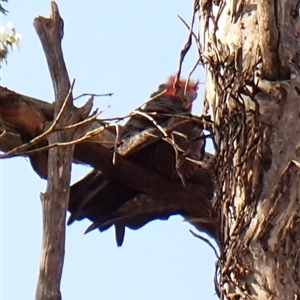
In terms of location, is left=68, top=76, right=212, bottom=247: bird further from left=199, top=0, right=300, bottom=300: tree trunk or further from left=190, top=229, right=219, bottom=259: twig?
left=190, top=229, right=219, bottom=259: twig

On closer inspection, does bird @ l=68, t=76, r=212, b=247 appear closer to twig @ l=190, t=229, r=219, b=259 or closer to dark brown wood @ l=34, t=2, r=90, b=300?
dark brown wood @ l=34, t=2, r=90, b=300

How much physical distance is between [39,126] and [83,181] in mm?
623

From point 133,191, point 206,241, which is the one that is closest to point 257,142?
point 206,241

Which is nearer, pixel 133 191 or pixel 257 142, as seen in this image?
pixel 257 142

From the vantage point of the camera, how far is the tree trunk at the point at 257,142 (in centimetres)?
301

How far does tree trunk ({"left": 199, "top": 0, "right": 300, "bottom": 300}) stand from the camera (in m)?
3.01

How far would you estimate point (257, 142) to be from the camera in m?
3.20

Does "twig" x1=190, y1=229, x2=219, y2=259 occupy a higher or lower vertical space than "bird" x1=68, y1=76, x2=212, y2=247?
lower

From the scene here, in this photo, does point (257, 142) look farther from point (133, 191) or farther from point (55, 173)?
point (133, 191)

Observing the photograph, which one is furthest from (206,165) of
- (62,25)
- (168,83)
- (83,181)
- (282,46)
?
(168,83)

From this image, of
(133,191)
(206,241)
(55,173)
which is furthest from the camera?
(133,191)

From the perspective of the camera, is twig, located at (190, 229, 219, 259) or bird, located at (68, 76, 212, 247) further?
bird, located at (68, 76, 212, 247)

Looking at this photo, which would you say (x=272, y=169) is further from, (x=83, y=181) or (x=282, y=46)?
(x=83, y=181)

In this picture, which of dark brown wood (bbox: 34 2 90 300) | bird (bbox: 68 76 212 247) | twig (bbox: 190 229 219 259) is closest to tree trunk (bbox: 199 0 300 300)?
twig (bbox: 190 229 219 259)
